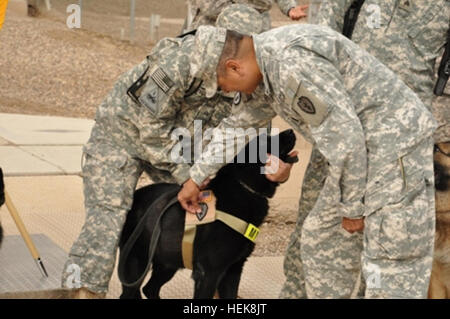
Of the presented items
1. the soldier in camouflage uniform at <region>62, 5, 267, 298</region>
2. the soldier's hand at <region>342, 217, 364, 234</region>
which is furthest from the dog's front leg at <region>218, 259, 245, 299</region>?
the soldier's hand at <region>342, 217, 364, 234</region>

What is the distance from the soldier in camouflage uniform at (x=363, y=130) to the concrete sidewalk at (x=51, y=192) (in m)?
1.55

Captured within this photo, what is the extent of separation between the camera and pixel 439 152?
411cm

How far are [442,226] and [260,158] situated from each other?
1117mm

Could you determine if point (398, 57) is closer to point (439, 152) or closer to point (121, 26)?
point (439, 152)

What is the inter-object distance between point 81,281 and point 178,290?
0.74 metres

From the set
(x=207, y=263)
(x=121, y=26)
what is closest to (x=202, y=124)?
(x=207, y=263)

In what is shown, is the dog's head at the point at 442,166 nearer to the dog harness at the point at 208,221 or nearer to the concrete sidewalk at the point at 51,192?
the dog harness at the point at 208,221

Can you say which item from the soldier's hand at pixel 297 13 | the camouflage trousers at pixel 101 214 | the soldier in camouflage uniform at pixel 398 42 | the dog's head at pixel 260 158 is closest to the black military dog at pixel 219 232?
the dog's head at pixel 260 158

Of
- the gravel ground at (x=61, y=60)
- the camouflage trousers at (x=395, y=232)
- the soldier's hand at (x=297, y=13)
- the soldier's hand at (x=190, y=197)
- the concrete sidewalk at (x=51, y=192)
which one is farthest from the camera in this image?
the gravel ground at (x=61, y=60)

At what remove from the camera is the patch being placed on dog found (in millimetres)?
3801

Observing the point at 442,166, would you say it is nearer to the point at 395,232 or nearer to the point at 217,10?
the point at 395,232

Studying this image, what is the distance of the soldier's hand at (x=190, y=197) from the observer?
3.68 metres

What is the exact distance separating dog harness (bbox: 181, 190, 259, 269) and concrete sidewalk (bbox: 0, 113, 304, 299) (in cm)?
75
